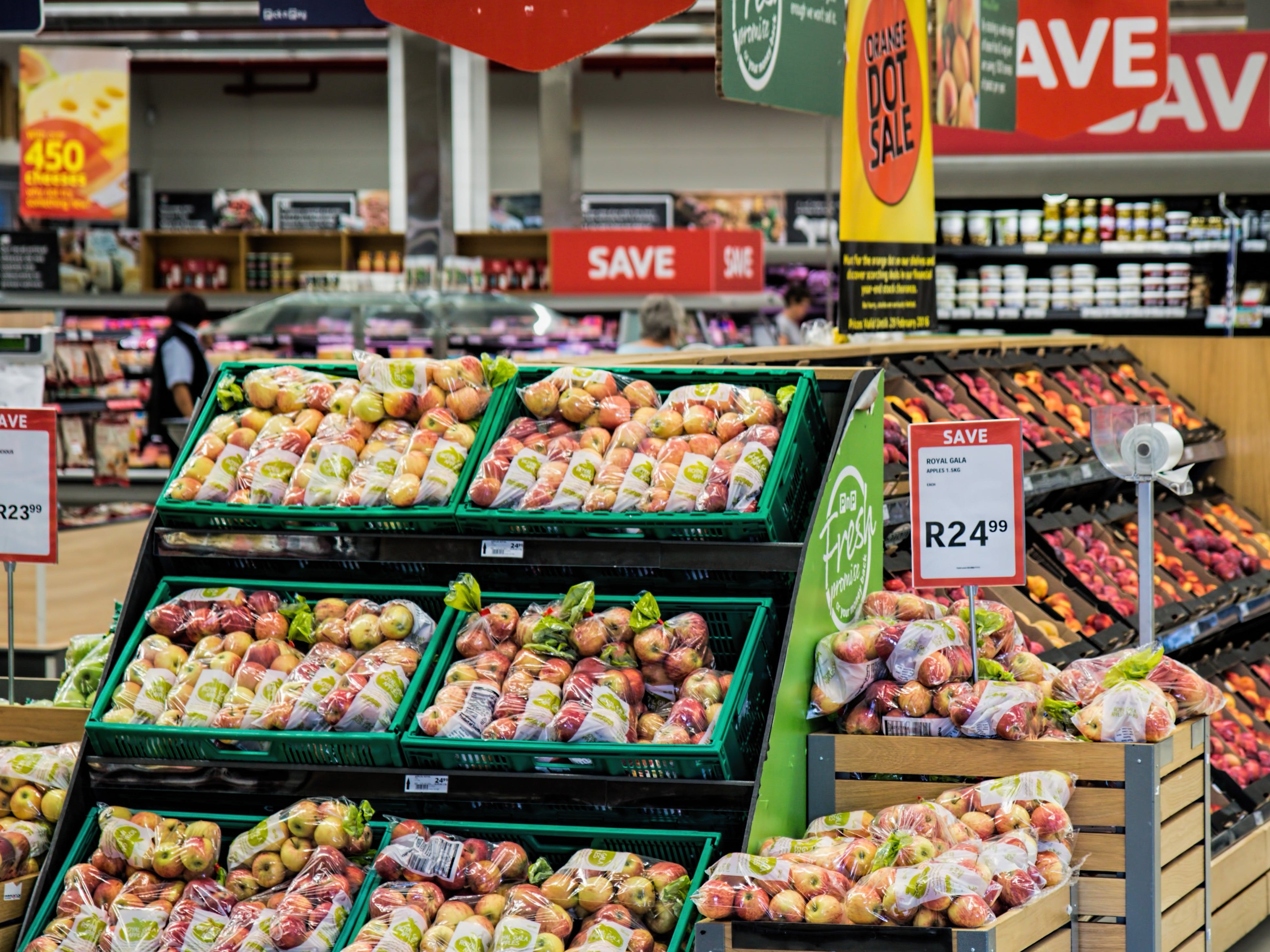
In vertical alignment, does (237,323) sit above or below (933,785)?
above

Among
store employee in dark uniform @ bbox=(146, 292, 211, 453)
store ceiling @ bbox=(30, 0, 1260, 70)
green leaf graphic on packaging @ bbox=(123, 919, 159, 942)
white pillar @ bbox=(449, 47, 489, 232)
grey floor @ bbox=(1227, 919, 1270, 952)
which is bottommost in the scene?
grey floor @ bbox=(1227, 919, 1270, 952)

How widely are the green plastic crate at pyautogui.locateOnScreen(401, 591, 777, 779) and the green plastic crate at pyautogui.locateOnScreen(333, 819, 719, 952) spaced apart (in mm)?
103

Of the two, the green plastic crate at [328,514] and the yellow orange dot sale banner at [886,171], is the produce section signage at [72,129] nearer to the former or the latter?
the yellow orange dot sale banner at [886,171]

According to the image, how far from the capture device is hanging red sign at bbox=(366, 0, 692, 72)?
3975 millimetres

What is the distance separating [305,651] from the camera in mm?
3055

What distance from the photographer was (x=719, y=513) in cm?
284

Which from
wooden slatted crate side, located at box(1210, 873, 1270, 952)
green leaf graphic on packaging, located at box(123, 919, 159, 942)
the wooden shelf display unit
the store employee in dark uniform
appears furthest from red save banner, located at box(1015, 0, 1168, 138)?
the wooden shelf display unit

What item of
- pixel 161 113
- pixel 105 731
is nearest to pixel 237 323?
pixel 105 731

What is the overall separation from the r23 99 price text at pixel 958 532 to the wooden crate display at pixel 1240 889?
147 centimetres

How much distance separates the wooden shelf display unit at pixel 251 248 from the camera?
46.8ft

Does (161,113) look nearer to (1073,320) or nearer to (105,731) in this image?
(1073,320)

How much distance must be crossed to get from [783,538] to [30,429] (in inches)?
67.3

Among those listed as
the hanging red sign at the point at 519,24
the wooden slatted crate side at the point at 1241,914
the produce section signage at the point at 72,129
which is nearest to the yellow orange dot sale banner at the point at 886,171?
the hanging red sign at the point at 519,24

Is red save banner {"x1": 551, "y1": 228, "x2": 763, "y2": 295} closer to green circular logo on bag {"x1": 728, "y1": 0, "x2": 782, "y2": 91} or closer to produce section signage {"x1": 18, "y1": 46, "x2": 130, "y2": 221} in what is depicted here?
produce section signage {"x1": 18, "y1": 46, "x2": 130, "y2": 221}
